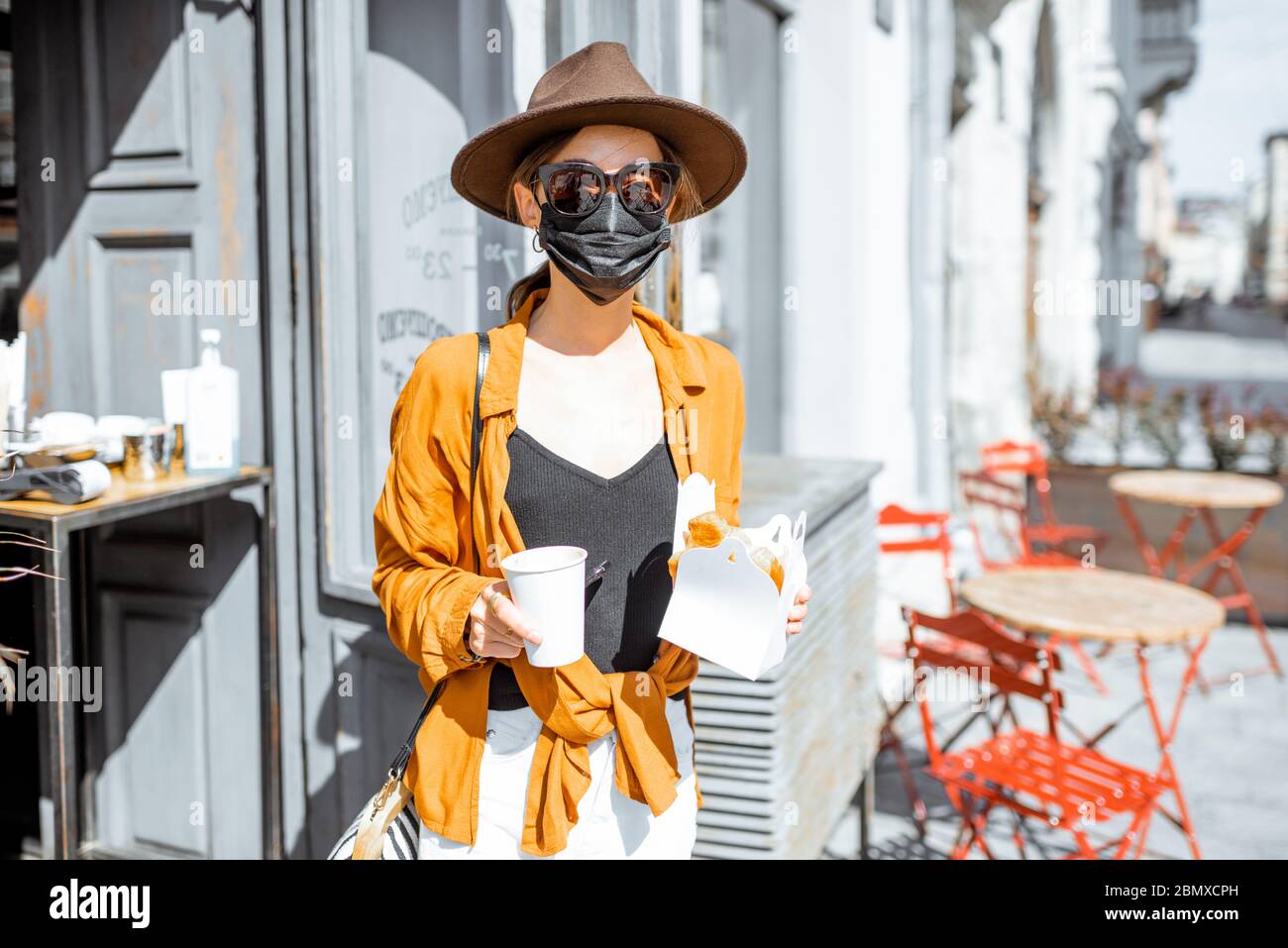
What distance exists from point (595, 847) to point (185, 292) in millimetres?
2104

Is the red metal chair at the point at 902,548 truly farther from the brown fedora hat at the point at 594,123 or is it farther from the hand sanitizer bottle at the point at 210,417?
the brown fedora hat at the point at 594,123

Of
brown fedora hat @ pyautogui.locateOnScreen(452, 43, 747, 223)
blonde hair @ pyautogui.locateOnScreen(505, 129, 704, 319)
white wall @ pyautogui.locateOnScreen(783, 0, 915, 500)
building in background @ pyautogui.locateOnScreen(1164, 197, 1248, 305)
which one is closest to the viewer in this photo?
brown fedora hat @ pyautogui.locateOnScreen(452, 43, 747, 223)

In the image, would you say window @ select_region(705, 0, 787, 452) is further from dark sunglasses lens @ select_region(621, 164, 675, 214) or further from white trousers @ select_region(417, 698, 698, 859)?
white trousers @ select_region(417, 698, 698, 859)

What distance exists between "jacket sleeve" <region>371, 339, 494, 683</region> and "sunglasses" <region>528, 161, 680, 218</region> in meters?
0.32

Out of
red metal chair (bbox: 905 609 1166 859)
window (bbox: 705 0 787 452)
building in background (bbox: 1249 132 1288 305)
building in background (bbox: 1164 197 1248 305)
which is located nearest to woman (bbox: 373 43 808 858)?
red metal chair (bbox: 905 609 1166 859)

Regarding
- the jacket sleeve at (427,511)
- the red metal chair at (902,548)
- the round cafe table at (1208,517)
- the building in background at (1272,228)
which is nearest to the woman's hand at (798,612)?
the jacket sleeve at (427,511)

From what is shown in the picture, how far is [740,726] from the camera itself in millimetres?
2695

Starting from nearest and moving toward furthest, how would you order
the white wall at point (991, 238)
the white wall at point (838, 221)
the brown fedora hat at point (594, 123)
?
the brown fedora hat at point (594, 123) → the white wall at point (838, 221) → the white wall at point (991, 238)

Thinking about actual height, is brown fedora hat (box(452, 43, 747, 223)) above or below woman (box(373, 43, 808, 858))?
above

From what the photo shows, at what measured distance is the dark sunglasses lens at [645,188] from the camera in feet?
5.82

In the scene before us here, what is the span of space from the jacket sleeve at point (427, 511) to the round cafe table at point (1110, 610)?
2554mm

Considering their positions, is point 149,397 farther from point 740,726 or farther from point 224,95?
point 740,726

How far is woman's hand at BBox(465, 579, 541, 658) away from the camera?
1.63 metres

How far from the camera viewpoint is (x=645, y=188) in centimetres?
179
